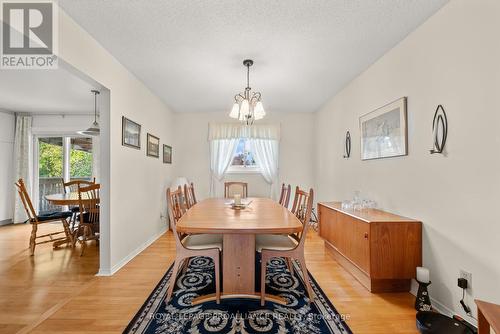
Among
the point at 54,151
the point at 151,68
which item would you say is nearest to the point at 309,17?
the point at 151,68

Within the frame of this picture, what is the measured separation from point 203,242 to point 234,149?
296cm

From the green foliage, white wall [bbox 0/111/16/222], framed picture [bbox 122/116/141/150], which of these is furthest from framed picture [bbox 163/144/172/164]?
white wall [bbox 0/111/16/222]

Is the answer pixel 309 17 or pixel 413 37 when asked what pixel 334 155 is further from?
pixel 309 17

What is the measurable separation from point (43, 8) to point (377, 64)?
3215 millimetres

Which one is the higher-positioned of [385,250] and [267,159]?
[267,159]

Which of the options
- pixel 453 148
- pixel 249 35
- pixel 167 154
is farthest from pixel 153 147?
pixel 453 148

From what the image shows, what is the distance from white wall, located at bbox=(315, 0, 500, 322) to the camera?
1.46 meters

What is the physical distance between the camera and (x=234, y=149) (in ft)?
15.9

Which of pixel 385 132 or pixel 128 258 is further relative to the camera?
pixel 128 258

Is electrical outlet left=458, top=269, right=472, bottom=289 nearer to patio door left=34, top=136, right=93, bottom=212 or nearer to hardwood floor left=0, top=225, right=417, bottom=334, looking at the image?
hardwood floor left=0, top=225, right=417, bottom=334

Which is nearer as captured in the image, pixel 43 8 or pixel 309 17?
pixel 43 8

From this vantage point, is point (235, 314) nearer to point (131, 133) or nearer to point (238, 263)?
point (238, 263)

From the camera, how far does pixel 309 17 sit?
6.32 feet

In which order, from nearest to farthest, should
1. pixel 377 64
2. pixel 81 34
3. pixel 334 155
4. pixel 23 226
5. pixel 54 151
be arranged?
pixel 81 34, pixel 377 64, pixel 334 155, pixel 23 226, pixel 54 151
